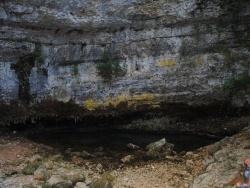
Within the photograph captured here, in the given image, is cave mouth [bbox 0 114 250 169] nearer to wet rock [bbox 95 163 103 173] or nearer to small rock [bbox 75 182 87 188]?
wet rock [bbox 95 163 103 173]

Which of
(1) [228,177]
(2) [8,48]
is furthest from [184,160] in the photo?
(2) [8,48]

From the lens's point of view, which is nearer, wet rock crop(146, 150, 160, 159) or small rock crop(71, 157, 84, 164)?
small rock crop(71, 157, 84, 164)

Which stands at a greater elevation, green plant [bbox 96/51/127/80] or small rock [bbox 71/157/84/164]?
green plant [bbox 96/51/127/80]

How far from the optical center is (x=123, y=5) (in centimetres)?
1373

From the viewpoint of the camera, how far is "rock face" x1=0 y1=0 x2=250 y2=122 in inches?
538

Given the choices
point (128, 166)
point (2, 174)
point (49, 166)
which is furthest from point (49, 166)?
point (128, 166)

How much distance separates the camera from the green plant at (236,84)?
1427 cm

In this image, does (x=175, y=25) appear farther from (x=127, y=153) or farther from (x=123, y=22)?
(x=127, y=153)

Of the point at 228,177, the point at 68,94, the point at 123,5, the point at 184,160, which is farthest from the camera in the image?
the point at 68,94

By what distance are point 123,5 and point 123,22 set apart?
790 mm

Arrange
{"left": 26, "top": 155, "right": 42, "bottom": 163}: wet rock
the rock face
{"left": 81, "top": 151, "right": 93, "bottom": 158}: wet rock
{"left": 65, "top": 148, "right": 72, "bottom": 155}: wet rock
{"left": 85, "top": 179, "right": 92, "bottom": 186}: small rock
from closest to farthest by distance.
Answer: {"left": 85, "top": 179, "right": 92, "bottom": 186}: small rock < {"left": 26, "top": 155, "right": 42, "bottom": 163}: wet rock < {"left": 81, "top": 151, "right": 93, "bottom": 158}: wet rock < {"left": 65, "top": 148, "right": 72, "bottom": 155}: wet rock < the rock face

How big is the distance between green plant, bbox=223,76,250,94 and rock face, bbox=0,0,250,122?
0.24m

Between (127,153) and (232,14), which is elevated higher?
(232,14)

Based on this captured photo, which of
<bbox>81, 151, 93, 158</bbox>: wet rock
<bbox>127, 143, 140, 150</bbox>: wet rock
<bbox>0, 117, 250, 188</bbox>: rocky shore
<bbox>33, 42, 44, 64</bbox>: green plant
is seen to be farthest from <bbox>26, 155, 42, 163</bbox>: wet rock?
<bbox>33, 42, 44, 64</bbox>: green plant
